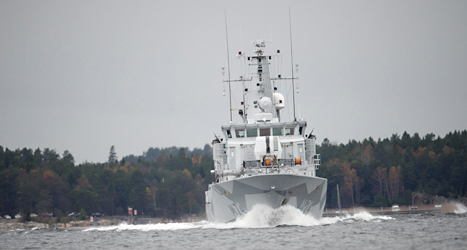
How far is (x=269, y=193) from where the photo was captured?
42.2 meters

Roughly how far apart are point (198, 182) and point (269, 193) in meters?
106

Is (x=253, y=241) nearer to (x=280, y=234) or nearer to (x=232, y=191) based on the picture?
(x=280, y=234)

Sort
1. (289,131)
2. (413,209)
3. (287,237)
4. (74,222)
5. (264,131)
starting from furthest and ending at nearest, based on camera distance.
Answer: (74,222) < (413,209) < (289,131) < (264,131) < (287,237)

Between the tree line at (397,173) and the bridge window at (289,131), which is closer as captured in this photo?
the bridge window at (289,131)

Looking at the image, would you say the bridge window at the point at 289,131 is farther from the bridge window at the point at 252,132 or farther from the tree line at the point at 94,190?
the tree line at the point at 94,190

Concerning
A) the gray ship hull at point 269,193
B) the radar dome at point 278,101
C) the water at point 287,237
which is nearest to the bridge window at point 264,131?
the radar dome at point 278,101

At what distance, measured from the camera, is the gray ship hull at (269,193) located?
41938 mm

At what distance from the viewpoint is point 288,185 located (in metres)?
42.2

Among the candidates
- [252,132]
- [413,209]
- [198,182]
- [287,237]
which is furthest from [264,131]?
[198,182]

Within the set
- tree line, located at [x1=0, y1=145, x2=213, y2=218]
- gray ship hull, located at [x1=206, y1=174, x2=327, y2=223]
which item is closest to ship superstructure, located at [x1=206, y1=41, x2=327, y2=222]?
gray ship hull, located at [x1=206, y1=174, x2=327, y2=223]

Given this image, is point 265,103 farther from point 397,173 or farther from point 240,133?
point 397,173

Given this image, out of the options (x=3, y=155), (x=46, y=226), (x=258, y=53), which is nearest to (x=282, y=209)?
(x=258, y=53)

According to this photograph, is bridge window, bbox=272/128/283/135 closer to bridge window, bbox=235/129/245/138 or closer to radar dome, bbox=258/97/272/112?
radar dome, bbox=258/97/272/112

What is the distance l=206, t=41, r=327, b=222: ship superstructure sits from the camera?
139 feet
